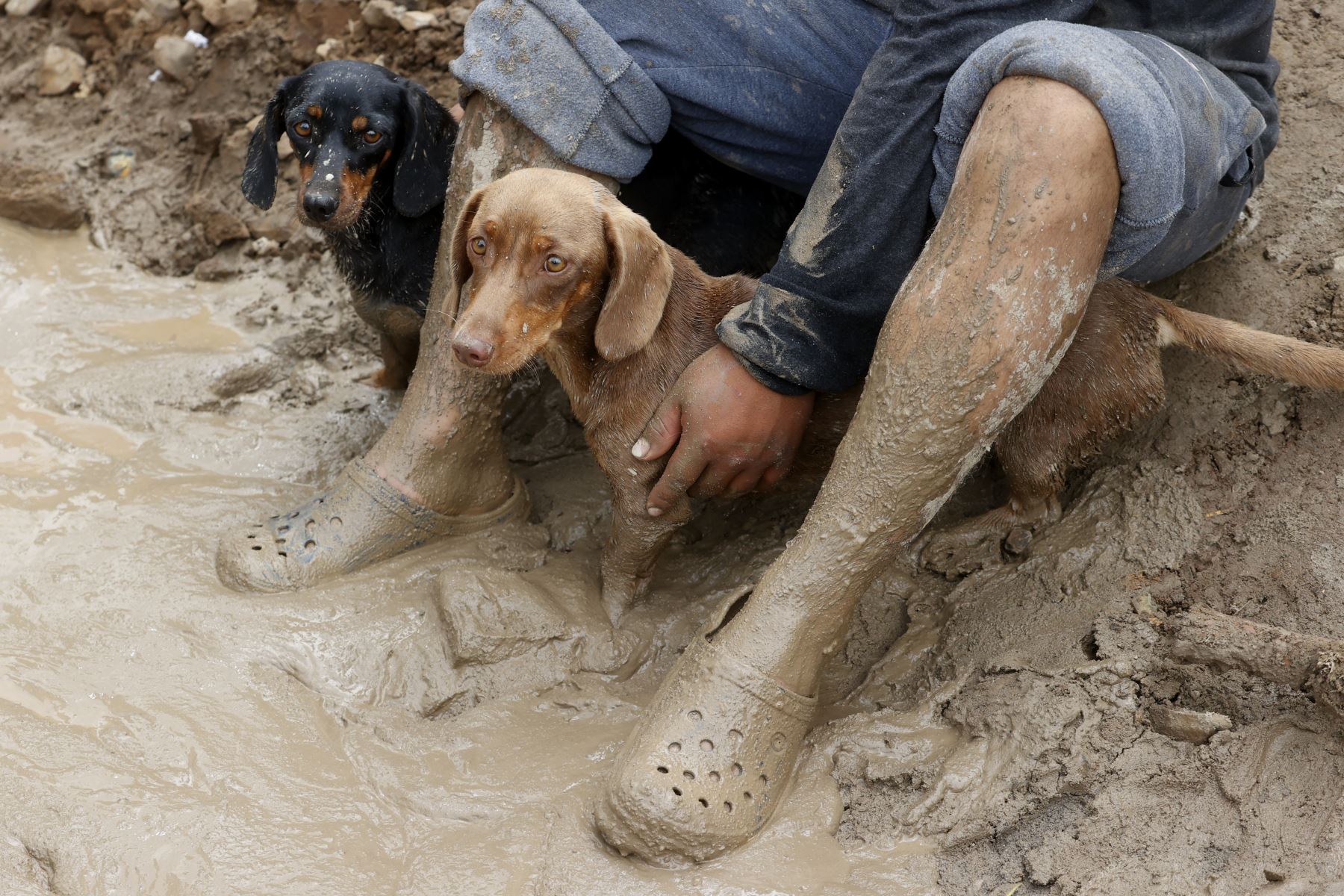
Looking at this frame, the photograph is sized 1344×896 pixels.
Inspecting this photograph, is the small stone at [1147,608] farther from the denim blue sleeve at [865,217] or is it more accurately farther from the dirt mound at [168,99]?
the dirt mound at [168,99]

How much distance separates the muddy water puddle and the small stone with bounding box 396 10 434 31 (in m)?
1.44

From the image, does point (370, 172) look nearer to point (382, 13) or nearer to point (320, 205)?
point (320, 205)

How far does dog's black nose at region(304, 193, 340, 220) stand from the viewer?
9.61 ft

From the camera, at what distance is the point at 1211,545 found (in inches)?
92.6

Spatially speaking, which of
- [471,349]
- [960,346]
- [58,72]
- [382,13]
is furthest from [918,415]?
[58,72]

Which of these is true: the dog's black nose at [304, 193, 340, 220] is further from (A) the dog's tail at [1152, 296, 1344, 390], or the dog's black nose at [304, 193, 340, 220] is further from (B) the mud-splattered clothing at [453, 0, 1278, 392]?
(A) the dog's tail at [1152, 296, 1344, 390]

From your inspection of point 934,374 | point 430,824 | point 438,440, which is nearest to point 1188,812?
point 934,374

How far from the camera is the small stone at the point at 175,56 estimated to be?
4.22 meters

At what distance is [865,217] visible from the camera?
7.02 feet

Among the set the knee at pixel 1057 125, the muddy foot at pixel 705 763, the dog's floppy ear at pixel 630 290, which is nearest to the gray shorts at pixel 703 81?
the dog's floppy ear at pixel 630 290

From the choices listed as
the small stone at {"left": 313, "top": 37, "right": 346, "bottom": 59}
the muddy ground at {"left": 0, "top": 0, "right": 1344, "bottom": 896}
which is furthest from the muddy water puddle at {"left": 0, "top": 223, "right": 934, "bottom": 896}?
the small stone at {"left": 313, "top": 37, "right": 346, "bottom": 59}

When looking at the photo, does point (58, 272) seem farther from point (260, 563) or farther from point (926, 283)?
point (926, 283)

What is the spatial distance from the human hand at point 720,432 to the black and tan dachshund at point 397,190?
0.85 meters

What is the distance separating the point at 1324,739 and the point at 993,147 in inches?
44.1
